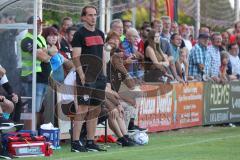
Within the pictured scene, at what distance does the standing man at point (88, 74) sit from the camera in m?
15.3

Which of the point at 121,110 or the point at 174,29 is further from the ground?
the point at 174,29

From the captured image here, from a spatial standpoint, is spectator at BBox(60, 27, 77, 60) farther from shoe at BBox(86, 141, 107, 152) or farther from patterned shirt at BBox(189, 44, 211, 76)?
patterned shirt at BBox(189, 44, 211, 76)

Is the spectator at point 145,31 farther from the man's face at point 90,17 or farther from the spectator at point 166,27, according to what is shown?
the man's face at point 90,17

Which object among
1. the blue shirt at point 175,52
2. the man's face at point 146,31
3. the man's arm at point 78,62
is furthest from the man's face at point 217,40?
the man's arm at point 78,62

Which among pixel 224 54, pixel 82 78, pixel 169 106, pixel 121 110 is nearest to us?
pixel 82 78

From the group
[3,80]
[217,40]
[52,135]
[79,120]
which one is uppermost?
[217,40]

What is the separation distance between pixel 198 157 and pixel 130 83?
398cm

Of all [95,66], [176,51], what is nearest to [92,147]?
[95,66]

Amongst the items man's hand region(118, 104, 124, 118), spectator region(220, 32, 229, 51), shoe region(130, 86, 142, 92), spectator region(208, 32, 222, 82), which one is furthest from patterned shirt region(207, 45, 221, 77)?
man's hand region(118, 104, 124, 118)

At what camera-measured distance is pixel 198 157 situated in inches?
564

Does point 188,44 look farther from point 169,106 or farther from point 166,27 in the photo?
point 169,106

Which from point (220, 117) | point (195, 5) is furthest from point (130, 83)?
point (195, 5)

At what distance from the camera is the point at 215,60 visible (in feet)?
73.7

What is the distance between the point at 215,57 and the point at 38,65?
6944mm
